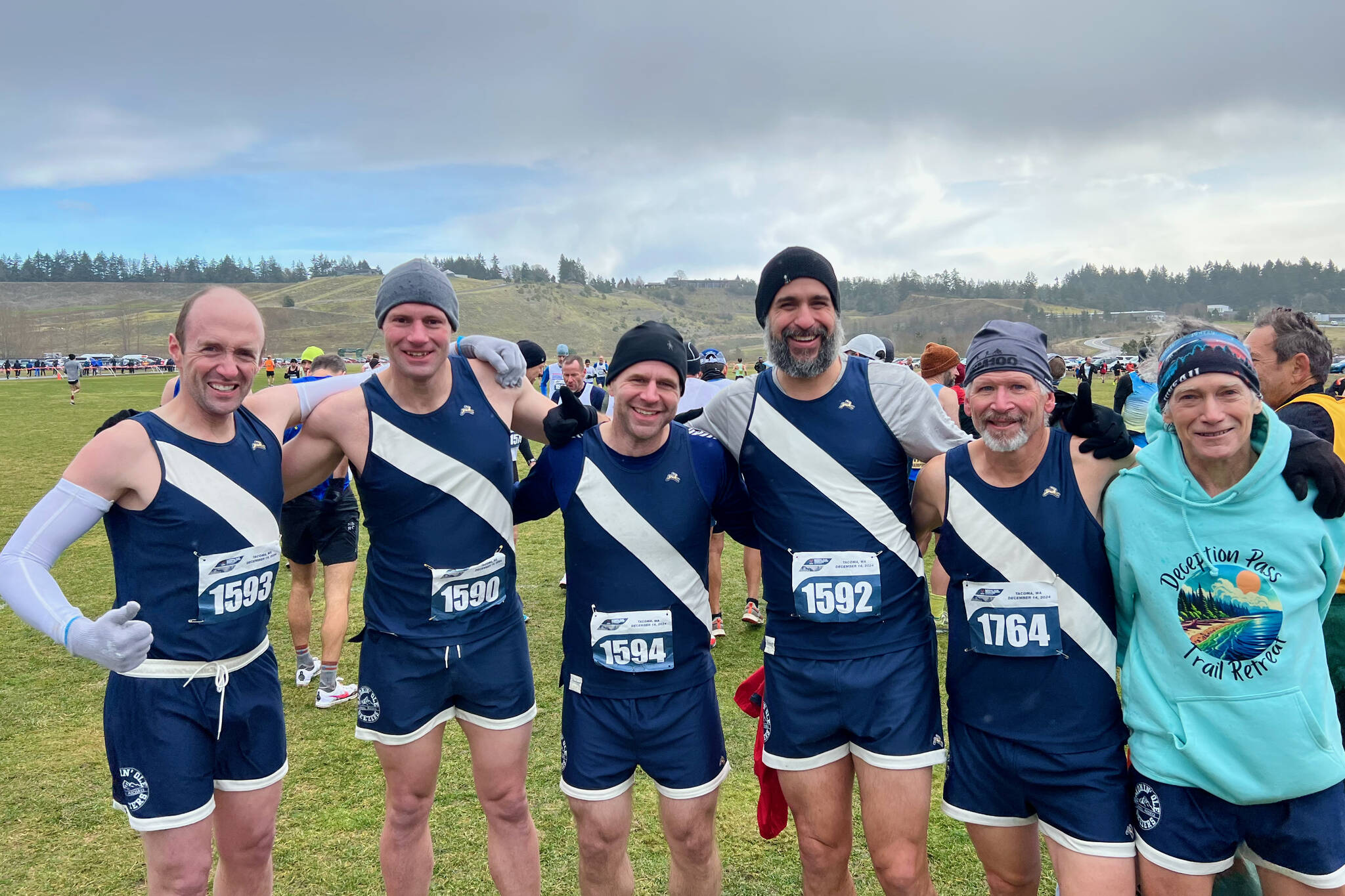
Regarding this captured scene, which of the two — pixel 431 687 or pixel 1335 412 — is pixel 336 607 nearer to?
pixel 431 687

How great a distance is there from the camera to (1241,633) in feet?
7.84

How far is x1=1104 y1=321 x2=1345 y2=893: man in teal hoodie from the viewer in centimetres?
235

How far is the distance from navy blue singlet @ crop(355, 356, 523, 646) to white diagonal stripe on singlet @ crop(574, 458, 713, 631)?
44cm

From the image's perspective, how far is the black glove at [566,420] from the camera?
10.6ft

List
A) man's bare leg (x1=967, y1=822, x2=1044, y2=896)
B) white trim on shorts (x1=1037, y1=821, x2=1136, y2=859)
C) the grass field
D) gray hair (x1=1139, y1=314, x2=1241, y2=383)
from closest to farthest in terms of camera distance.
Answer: white trim on shorts (x1=1037, y1=821, x2=1136, y2=859) < gray hair (x1=1139, y1=314, x2=1241, y2=383) < man's bare leg (x1=967, y1=822, x2=1044, y2=896) < the grass field

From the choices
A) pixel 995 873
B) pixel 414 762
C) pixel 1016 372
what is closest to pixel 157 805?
pixel 414 762

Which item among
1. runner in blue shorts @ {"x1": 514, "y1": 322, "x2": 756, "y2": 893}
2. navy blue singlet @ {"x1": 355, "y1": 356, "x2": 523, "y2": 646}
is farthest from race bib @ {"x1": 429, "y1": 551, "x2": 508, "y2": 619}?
runner in blue shorts @ {"x1": 514, "y1": 322, "x2": 756, "y2": 893}

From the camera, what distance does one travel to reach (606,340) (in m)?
115

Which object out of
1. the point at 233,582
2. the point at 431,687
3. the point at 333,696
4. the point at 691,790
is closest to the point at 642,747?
the point at 691,790

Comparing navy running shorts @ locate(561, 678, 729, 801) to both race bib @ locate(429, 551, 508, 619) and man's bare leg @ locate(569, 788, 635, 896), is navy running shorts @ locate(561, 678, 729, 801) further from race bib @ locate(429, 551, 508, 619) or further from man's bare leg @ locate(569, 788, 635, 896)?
race bib @ locate(429, 551, 508, 619)

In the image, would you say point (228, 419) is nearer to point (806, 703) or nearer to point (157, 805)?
point (157, 805)

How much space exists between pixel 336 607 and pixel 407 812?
294cm

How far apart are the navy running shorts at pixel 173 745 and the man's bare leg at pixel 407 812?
54 centimetres

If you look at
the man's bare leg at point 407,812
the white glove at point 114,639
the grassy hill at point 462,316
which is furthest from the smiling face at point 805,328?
the grassy hill at point 462,316
